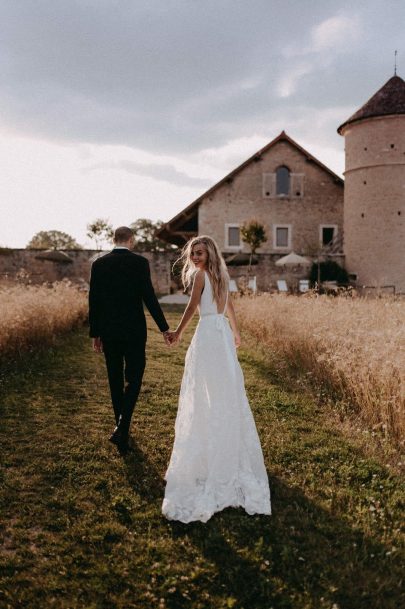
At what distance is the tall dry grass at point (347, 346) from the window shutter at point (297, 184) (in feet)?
65.4

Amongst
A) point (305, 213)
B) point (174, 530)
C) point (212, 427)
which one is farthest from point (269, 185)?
point (174, 530)

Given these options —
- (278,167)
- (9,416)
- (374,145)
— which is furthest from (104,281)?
(278,167)

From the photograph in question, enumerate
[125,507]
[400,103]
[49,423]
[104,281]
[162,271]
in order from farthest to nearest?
[162,271], [400,103], [49,423], [104,281], [125,507]

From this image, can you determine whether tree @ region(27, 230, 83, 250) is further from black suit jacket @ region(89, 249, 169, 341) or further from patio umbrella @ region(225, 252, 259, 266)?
black suit jacket @ region(89, 249, 169, 341)

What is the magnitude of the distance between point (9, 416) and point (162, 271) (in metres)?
23.2

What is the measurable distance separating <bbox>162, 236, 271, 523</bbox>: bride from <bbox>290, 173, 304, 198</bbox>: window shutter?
27615 mm

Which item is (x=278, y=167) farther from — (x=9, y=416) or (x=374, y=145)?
(x=9, y=416)

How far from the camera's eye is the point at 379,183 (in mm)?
24234

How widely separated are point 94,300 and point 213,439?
1832mm

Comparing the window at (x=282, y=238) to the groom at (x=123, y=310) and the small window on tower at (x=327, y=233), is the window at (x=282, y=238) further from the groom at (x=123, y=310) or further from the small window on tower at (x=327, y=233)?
the groom at (x=123, y=310)

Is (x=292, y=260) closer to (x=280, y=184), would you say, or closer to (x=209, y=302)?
(x=280, y=184)

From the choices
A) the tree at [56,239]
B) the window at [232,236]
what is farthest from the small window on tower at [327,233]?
the tree at [56,239]

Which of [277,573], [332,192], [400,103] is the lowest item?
[277,573]

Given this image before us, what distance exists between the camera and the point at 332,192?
30.7m
